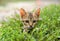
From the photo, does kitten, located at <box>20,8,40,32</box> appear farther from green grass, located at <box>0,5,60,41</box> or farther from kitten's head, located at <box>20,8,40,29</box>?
green grass, located at <box>0,5,60,41</box>

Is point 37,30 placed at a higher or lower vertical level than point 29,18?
lower

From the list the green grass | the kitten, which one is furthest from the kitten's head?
the green grass

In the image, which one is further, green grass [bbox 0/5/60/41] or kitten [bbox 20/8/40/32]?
kitten [bbox 20/8/40/32]

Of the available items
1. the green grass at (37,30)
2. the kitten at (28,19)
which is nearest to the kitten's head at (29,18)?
the kitten at (28,19)

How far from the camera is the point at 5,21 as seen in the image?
686cm

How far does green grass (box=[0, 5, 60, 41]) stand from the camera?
528 centimetres

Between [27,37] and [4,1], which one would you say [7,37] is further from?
[4,1]

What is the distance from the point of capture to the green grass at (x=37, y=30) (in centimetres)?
528

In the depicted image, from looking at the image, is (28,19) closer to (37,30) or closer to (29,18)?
(29,18)

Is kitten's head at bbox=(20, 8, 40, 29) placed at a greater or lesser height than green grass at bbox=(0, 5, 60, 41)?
greater

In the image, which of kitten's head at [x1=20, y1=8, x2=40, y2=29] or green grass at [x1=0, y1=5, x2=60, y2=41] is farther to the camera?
kitten's head at [x1=20, y1=8, x2=40, y2=29]

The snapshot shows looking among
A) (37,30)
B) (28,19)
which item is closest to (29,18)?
(28,19)

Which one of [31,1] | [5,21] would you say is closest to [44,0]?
[31,1]

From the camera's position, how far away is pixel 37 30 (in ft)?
18.8
